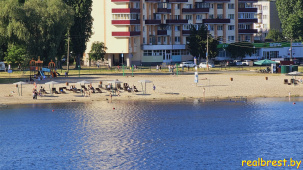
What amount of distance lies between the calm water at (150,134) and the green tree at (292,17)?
294 ft

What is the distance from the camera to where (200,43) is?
146 m

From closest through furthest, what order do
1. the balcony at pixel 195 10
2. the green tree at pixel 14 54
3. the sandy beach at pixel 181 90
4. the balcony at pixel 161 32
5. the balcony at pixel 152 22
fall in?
1. the sandy beach at pixel 181 90
2. the green tree at pixel 14 54
3. the balcony at pixel 152 22
4. the balcony at pixel 161 32
5. the balcony at pixel 195 10

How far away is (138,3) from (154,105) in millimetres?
73134

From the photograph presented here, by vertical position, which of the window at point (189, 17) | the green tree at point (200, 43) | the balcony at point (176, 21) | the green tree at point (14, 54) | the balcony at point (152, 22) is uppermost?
the window at point (189, 17)

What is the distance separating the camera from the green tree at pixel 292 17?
538ft

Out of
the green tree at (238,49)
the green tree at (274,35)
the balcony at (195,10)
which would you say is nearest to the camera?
the green tree at (238,49)

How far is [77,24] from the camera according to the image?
128m

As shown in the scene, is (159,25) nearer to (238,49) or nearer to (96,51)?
(96,51)

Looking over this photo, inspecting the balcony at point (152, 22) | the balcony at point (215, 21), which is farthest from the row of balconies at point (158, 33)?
the balcony at point (215, 21)

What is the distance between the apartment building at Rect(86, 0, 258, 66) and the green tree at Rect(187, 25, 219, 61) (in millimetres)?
4659

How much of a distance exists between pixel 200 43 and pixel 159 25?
15.4 metres

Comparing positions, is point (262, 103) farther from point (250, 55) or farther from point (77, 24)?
point (250, 55)

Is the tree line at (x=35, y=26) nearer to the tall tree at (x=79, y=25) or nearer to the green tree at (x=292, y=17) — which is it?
the tall tree at (x=79, y=25)

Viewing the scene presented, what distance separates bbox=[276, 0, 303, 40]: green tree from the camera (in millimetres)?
163875
